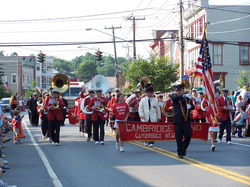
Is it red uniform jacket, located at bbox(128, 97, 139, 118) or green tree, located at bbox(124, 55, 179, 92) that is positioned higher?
green tree, located at bbox(124, 55, 179, 92)

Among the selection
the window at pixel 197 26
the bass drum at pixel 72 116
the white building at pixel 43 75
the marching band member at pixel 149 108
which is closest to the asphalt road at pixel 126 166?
the marching band member at pixel 149 108

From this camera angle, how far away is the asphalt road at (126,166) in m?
7.96

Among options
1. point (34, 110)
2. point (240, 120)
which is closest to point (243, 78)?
point (240, 120)

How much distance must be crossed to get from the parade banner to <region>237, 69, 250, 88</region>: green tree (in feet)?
77.3

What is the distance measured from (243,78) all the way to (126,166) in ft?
94.7

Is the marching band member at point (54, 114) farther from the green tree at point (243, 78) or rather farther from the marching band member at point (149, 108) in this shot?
the green tree at point (243, 78)

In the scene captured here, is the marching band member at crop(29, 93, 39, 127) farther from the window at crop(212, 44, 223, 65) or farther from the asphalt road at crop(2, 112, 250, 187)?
the window at crop(212, 44, 223, 65)

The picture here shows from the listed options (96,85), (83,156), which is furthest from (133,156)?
(96,85)

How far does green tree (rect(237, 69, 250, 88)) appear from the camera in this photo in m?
36.3

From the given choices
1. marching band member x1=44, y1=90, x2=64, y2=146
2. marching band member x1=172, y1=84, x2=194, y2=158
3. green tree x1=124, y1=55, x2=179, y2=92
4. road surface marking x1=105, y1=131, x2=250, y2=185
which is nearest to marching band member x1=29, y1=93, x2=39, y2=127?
marching band member x1=44, y1=90, x2=64, y2=146

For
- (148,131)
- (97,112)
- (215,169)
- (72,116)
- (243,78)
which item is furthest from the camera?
(243,78)

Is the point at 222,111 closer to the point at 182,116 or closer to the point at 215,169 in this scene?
the point at 182,116

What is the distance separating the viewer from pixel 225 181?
778cm

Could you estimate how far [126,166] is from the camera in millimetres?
9742
